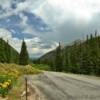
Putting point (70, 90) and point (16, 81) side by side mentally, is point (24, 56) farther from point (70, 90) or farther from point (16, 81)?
point (70, 90)

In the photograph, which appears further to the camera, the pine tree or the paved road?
the pine tree

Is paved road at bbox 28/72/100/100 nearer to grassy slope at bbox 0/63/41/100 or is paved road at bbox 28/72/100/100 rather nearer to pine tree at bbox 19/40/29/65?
grassy slope at bbox 0/63/41/100

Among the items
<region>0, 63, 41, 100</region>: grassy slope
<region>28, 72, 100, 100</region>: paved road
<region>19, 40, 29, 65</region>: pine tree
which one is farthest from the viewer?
<region>19, 40, 29, 65</region>: pine tree

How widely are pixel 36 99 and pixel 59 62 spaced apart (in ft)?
305

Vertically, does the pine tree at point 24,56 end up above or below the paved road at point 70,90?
above

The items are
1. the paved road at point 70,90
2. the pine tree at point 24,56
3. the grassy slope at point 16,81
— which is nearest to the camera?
the paved road at point 70,90

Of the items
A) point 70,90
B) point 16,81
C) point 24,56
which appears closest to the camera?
point 70,90

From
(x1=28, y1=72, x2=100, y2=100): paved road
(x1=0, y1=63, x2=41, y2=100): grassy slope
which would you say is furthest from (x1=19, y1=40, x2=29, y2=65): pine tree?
(x1=28, y1=72, x2=100, y2=100): paved road

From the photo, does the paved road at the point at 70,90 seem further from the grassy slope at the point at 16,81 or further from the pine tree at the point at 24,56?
the pine tree at the point at 24,56

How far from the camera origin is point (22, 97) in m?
25.4

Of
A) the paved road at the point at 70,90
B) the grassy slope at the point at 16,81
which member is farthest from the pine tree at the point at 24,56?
the paved road at the point at 70,90

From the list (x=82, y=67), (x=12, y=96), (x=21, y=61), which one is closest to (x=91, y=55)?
(x=82, y=67)

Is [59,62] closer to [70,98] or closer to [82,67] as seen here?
[82,67]

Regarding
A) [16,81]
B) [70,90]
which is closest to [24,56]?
[16,81]
